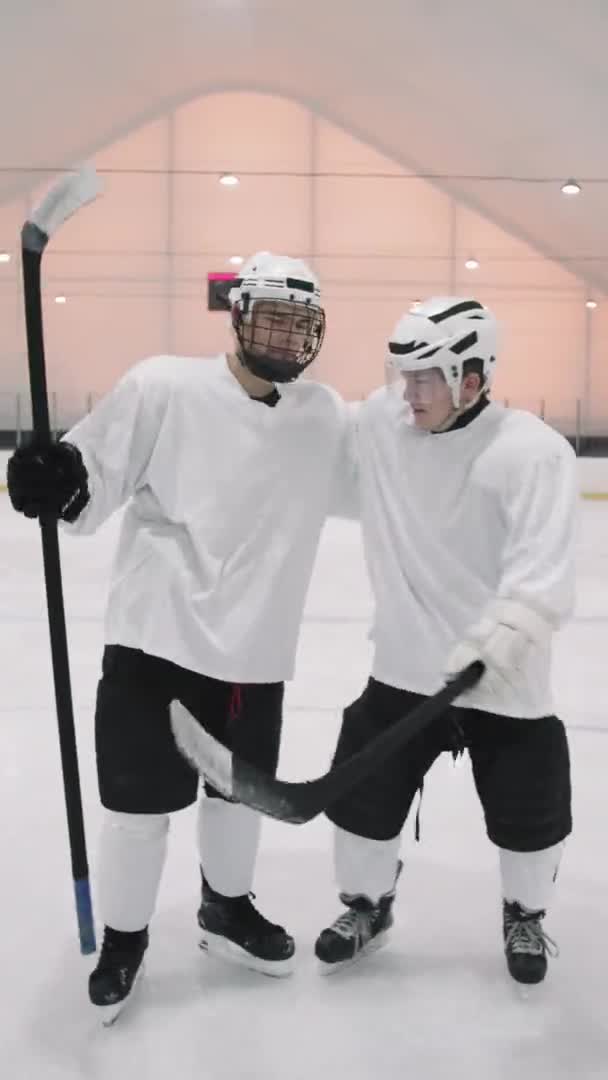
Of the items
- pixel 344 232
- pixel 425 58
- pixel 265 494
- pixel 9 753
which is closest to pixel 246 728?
pixel 265 494

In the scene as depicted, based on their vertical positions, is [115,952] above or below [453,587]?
below

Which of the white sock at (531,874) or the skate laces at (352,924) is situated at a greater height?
the white sock at (531,874)

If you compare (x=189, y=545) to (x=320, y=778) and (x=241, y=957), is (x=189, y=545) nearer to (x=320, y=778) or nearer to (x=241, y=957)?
(x=320, y=778)

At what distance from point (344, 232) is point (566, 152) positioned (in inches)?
108

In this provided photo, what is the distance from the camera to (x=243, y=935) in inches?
61.8

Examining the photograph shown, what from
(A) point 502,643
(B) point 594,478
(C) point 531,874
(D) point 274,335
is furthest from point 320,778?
(B) point 594,478

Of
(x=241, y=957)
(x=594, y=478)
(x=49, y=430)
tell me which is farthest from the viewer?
(x=594, y=478)

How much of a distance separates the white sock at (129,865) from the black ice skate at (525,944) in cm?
52

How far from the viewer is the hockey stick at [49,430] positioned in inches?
49.9

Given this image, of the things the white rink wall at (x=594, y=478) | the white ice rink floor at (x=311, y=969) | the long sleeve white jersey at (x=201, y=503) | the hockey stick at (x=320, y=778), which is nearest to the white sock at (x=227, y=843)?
the white ice rink floor at (x=311, y=969)

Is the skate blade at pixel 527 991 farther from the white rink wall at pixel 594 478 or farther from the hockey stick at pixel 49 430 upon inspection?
the white rink wall at pixel 594 478

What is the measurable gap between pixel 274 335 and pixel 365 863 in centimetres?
77

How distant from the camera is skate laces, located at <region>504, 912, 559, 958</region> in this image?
1.54 meters

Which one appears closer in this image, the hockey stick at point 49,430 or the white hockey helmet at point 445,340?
the hockey stick at point 49,430
